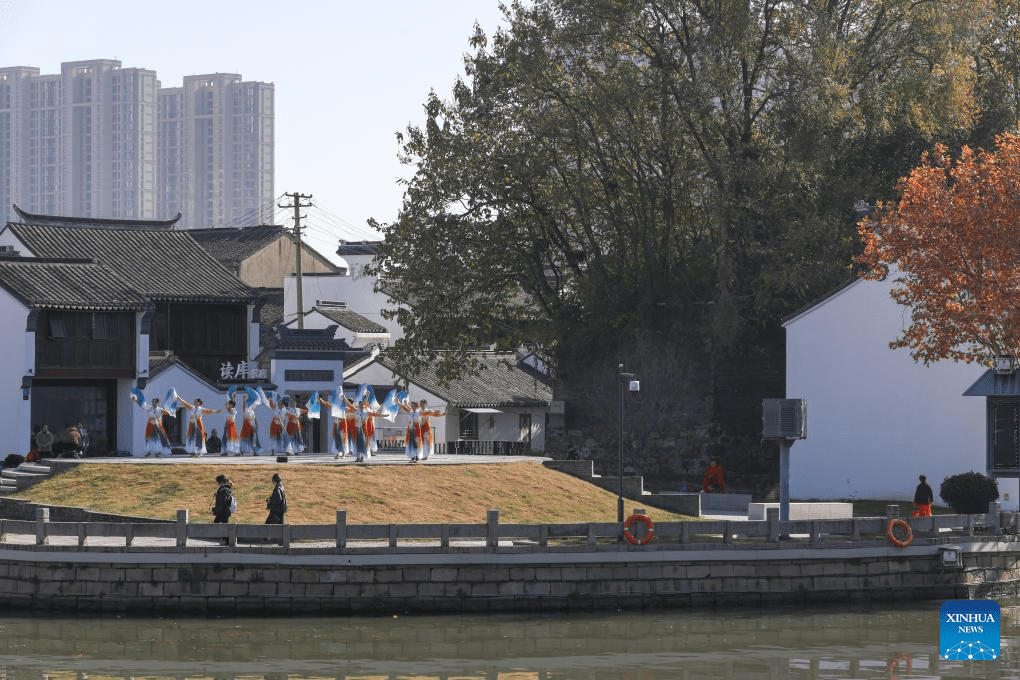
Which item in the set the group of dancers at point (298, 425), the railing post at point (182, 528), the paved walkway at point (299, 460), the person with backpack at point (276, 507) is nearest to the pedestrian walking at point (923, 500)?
the paved walkway at point (299, 460)

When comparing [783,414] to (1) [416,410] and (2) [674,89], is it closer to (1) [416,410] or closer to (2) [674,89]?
(1) [416,410]

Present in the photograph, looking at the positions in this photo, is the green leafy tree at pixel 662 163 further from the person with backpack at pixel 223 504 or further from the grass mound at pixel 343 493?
the person with backpack at pixel 223 504

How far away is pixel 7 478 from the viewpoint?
4169 cm

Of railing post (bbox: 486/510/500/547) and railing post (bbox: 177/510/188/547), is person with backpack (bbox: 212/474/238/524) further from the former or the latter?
railing post (bbox: 486/510/500/547)

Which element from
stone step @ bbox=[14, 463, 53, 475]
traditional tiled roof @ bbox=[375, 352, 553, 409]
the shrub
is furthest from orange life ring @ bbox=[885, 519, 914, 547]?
traditional tiled roof @ bbox=[375, 352, 553, 409]

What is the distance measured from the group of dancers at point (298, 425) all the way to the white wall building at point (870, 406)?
10.6 meters

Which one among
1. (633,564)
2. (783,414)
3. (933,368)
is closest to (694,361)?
(933,368)

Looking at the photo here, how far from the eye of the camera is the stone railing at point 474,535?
1235 inches

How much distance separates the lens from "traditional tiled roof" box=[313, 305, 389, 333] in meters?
75.2

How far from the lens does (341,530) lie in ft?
102

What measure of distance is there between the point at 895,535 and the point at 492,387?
122ft

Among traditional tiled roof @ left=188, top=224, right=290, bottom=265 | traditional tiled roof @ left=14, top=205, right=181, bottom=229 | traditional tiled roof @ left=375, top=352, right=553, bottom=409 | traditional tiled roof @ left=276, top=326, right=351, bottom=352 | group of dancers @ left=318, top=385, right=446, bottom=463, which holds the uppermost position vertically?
traditional tiled roof @ left=188, top=224, right=290, bottom=265

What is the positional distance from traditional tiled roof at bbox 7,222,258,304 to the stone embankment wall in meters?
28.2

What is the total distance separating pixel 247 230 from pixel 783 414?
57.4 meters
